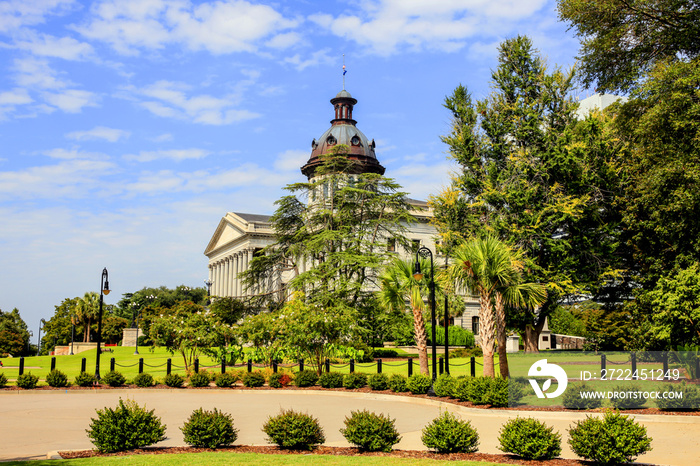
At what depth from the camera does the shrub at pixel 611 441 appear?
30.7ft

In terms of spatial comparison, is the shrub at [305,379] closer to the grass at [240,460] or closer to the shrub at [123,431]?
the shrub at [123,431]

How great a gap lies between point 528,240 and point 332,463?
2727 cm

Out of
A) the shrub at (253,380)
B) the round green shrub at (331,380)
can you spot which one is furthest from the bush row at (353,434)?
the shrub at (253,380)

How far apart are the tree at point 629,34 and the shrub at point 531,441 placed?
19.9 m

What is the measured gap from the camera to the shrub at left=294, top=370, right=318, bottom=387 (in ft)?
83.7

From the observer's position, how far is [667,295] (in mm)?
21031

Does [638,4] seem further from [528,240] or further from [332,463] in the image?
[332,463]

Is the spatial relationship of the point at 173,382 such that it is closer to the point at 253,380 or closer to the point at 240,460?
the point at 253,380

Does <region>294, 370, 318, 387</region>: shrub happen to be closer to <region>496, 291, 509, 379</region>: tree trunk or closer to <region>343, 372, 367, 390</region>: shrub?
<region>343, 372, 367, 390</region>: shrub

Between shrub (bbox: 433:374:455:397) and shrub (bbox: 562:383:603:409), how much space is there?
445 cm

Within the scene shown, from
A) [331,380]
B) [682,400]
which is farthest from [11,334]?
[682,400]

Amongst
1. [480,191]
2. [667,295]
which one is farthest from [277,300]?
[667,295]

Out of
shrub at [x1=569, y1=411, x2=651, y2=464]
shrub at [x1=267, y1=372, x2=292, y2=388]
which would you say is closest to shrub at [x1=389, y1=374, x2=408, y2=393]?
shrub at [x1=267, y1=372, x2=292, y2=388]

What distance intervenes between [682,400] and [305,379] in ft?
49.4
